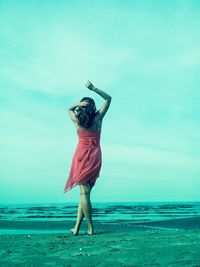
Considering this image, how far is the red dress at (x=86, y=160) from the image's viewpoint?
19.0 ft

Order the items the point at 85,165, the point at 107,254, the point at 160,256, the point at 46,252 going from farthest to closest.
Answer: the point at 85,165, the point at 46,252, the point at 107,254, the point at 160,256

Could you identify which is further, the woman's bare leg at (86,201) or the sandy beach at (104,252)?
the woman's bare leg at (86,201)

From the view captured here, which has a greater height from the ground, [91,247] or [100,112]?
[100,112]

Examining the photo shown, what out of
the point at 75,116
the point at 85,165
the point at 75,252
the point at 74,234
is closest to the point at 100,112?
the point at 75,116

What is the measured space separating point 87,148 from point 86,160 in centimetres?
21

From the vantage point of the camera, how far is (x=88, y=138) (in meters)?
5.93

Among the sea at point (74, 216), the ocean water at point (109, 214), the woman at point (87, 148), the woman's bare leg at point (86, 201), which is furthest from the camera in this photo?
the ocean water at point (109, 214)

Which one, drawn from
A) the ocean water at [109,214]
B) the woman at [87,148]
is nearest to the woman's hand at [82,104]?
the woman at [87,148]

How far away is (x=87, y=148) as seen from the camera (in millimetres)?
5906

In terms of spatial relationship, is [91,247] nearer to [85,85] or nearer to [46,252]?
[46,252]

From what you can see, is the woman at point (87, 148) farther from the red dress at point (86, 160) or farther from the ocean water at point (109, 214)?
the ocean water at point (109, 214)

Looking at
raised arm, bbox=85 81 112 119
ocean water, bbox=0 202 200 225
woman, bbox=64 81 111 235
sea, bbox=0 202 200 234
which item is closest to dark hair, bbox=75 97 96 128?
woman, bbox=64 81 111 235

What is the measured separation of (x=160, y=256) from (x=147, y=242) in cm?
93

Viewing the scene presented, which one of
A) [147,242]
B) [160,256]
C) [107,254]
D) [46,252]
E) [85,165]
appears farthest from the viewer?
[85,165]
